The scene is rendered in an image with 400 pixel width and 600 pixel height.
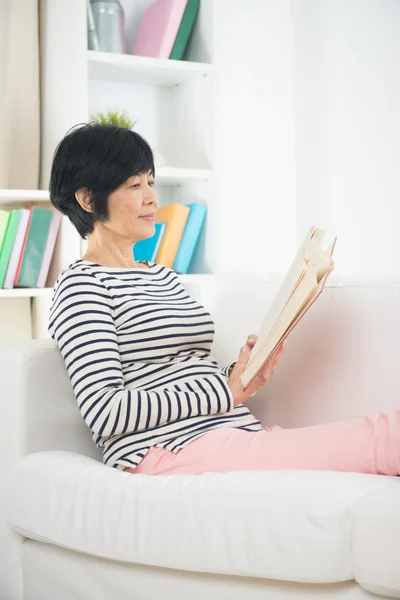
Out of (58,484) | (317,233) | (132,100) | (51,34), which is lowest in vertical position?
(58,484)

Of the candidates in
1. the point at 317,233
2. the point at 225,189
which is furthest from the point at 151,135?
the point at 317,233

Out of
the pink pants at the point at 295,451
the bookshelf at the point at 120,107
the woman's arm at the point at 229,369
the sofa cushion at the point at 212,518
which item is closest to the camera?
the sofa cushion at the point at 212,518

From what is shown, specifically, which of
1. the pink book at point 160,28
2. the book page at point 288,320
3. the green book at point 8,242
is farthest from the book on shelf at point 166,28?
the book page at point 288,320

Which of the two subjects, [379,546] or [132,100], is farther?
[132,100]

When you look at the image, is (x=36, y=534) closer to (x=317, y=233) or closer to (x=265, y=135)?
(x=317, y=233)

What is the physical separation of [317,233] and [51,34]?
1.61 meters

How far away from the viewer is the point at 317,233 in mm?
1491

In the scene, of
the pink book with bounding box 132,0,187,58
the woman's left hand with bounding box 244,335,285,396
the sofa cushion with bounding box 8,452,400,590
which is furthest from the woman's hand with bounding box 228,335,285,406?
the pink book with bounding box 132,0,187,58

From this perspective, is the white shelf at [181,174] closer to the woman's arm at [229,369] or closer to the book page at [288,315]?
the woman's arm at [229,369]

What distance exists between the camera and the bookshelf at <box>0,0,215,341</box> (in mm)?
2689

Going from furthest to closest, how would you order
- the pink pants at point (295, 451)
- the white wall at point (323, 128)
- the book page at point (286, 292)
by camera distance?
1. the white wall at point (323, 128)
2. the book page at point (286, 292)
3. the pink pants at point (295, 451)

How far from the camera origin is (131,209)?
1.72m

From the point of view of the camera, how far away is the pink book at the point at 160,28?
9.37 feet

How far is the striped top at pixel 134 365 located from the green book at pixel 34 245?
1.01m
